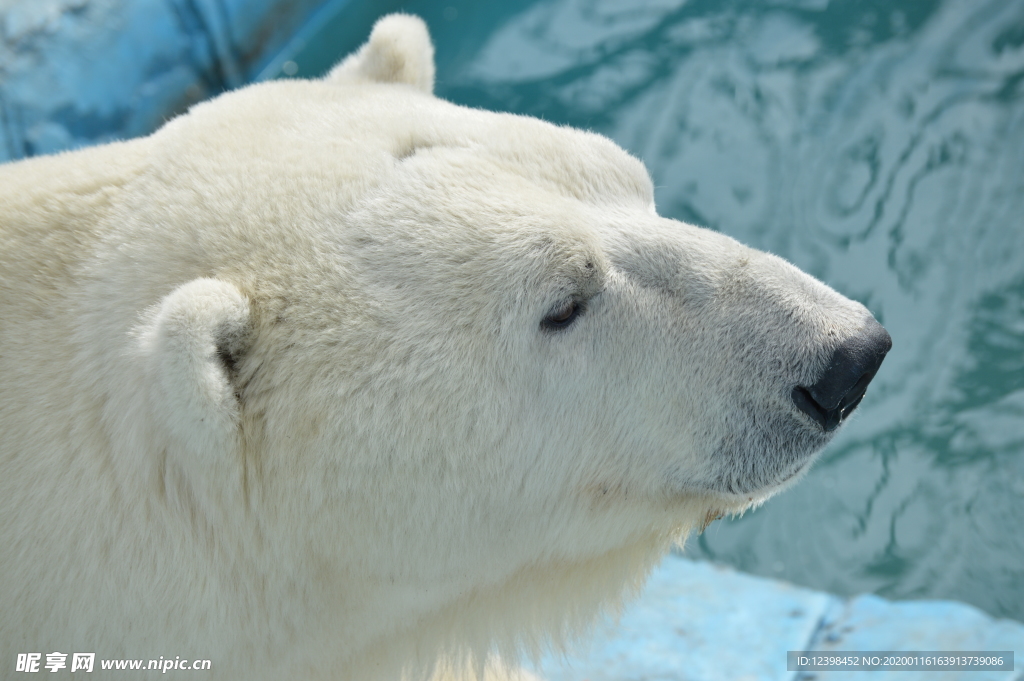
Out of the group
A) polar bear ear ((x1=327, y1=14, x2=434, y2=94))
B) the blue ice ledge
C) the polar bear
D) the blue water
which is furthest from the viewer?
the blue water

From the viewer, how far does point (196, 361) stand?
1352 millimetres

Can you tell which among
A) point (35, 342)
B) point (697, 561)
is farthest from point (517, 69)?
point (35, 342)

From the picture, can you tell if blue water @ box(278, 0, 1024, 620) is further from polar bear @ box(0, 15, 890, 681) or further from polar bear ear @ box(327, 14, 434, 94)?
polar bear ear @ box(327, 14, 434, 94)

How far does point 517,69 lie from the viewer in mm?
5746

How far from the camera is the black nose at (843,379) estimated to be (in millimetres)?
1610

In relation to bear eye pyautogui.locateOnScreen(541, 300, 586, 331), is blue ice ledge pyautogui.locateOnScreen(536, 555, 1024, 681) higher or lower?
lower

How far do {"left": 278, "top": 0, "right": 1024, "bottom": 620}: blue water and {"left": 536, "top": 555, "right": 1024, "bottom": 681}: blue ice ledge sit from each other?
1.75ft

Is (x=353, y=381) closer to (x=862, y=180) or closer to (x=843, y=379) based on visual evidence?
(x=843, y=379)

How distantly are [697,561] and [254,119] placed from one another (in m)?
2.39

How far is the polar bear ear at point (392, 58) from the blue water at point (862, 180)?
95.5 inches

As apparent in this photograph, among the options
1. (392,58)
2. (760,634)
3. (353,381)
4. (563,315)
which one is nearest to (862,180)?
(760,634)

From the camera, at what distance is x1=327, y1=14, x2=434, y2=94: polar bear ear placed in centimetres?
205

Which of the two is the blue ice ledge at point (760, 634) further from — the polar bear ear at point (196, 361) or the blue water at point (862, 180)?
the polar bear ear at point (196, 361)

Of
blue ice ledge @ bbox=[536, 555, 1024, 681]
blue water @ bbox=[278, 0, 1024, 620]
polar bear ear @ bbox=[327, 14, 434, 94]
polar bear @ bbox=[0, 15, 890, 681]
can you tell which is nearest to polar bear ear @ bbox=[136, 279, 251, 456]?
polar bear @ bbox=[0, 15, 890, 681]
